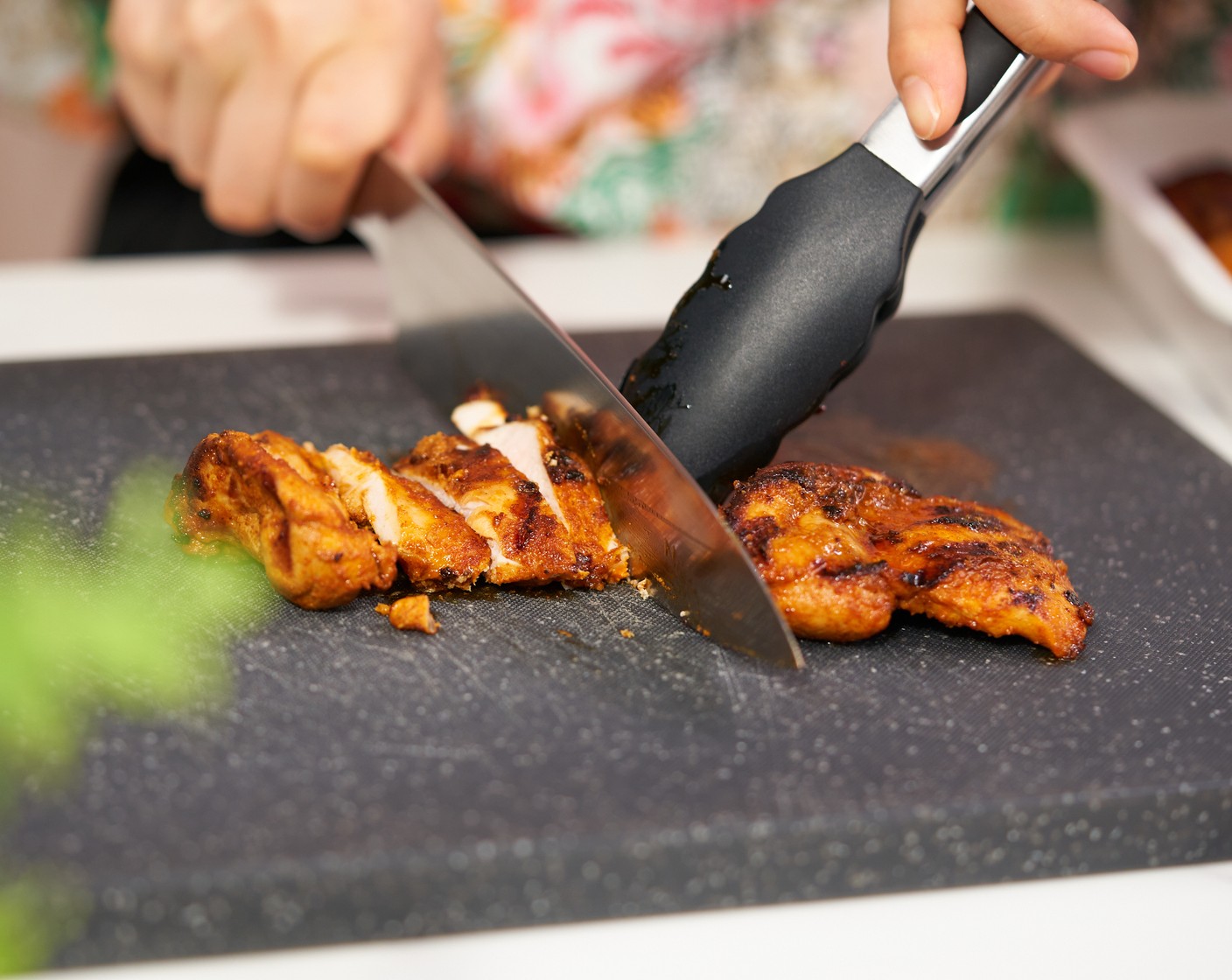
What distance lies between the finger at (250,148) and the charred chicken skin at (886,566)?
1.39 meters

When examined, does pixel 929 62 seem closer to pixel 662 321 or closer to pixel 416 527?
pixel 416 527

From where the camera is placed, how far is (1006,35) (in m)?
Answer: 1.71

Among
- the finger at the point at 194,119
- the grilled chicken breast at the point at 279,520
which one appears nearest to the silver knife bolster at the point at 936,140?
the grilled chicken breast at the point at 279,520

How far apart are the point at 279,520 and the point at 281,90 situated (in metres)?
1.28

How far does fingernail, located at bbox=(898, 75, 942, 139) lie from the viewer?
167 centimetres

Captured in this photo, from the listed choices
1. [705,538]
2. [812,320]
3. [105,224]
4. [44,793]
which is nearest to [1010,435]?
[812,320]

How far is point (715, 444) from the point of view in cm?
178

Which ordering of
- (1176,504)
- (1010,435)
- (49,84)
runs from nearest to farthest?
(1176,504) → (1010,435) → (49,84)

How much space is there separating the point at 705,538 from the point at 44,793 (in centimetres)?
84

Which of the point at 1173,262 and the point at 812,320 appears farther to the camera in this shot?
the point at 1173,262

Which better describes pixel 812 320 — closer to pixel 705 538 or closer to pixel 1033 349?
pixel 705 538

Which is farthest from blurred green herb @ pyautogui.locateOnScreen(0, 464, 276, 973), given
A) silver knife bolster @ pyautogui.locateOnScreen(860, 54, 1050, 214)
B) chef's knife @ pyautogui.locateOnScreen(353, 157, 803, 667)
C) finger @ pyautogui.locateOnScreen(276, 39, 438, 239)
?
silver knife bolster @ pyautogui.locateOnScreen(860, 54, 1050, 214)

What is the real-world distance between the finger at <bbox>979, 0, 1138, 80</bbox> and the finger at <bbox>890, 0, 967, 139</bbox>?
66 mm

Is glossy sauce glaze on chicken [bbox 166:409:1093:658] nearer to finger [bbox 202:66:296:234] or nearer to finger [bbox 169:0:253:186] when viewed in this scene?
finger [bbox 202:66:296:234]
